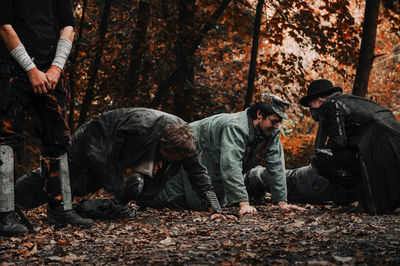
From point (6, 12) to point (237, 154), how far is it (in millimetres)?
2870

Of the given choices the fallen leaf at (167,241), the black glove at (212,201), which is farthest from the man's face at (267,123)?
the fallen leaf at (167,241)

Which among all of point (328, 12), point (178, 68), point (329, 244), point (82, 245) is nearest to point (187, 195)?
point (82, 245)

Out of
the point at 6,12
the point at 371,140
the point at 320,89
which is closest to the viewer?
the point at 6,12

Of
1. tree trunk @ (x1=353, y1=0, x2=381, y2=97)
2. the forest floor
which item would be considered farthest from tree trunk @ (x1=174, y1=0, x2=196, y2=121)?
the forest floor

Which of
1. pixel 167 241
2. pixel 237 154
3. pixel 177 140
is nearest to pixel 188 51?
pixel 237 154

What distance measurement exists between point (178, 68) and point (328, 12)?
11.3 feet

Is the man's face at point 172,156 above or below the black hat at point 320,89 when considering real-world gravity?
below

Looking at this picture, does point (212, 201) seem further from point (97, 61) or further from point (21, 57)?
point (97, 61)

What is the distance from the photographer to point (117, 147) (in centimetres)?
464

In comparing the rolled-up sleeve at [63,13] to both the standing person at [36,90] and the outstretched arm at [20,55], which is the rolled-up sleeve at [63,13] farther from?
the outstretched arm at [20,55]

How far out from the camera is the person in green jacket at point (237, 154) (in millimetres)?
5297

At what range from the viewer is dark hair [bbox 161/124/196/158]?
4.57m

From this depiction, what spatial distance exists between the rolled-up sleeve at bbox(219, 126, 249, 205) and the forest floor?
1.63ft

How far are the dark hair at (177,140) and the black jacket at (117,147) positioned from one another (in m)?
0.16
